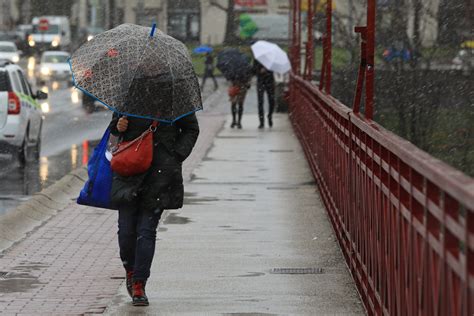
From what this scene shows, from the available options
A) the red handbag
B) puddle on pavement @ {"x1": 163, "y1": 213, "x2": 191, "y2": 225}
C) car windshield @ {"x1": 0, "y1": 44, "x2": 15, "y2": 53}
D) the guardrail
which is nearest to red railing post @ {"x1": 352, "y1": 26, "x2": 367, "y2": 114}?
the guardrail

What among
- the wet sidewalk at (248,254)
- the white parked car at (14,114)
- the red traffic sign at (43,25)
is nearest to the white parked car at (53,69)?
the red traffic sign at (43,25)

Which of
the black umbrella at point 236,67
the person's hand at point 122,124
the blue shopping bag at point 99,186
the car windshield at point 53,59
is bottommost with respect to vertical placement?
the car windshield at point 53,59

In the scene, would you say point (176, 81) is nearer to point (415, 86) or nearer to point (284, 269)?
point (284, 269)

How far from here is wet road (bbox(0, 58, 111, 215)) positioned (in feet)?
55.1

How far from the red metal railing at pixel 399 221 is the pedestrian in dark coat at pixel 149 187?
1160mm

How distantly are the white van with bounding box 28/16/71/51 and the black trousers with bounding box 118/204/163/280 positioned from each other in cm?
8259

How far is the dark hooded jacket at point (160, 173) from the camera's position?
8.20 meters

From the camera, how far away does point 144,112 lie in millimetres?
8164

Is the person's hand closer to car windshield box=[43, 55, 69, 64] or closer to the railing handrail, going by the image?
the railing handrail

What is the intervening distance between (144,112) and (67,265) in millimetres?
2400

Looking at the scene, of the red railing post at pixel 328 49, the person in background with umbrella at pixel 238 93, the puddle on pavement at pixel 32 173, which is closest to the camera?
the red railing post at pixel 328 49

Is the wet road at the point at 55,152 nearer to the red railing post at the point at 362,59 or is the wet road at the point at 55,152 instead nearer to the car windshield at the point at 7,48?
the red railing post at the point at 362,59

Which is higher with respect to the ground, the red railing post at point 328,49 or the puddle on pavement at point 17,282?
the red railing post at point 328,49

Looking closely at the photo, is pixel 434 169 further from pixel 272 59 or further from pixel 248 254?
pixel 272 59
